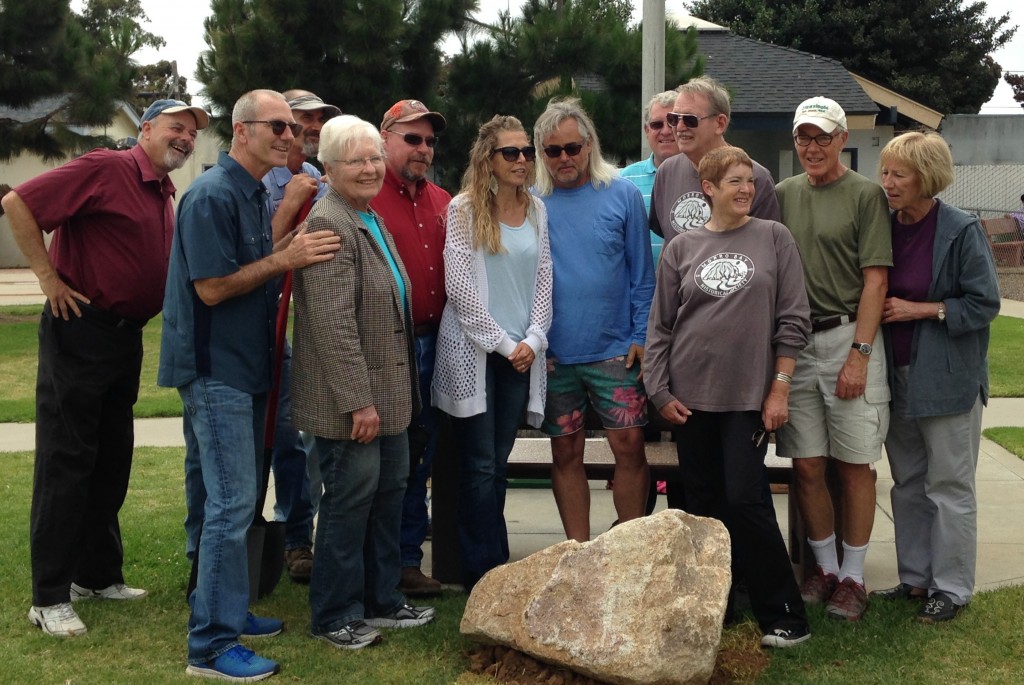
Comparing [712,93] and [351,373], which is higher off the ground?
[712,93]

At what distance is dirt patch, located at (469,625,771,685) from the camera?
13.5ft

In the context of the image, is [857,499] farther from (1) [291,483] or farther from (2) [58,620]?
(2) [58,620]

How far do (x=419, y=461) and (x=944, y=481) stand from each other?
211cm

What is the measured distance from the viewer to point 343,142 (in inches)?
167

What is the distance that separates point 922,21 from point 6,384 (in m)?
26.6

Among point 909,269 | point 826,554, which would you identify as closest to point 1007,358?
point 826,554

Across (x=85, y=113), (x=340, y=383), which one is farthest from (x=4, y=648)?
(x=85, y=113)

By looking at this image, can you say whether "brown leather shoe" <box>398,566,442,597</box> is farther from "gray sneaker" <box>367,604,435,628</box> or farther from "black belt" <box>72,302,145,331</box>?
"black belt" <box>72,302,145,331</box>

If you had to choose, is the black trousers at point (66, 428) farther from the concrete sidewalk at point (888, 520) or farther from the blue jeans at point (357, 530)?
the concrete sidewalk at point (888, 520)

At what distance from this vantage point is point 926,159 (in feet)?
14.7

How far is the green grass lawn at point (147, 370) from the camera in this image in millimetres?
9953

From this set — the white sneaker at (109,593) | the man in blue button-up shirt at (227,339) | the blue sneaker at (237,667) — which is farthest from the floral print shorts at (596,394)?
the white sneaker at (109,593)

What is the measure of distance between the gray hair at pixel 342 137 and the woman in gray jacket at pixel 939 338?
1.98 m

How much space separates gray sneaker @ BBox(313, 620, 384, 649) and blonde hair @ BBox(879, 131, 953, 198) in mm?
2656
